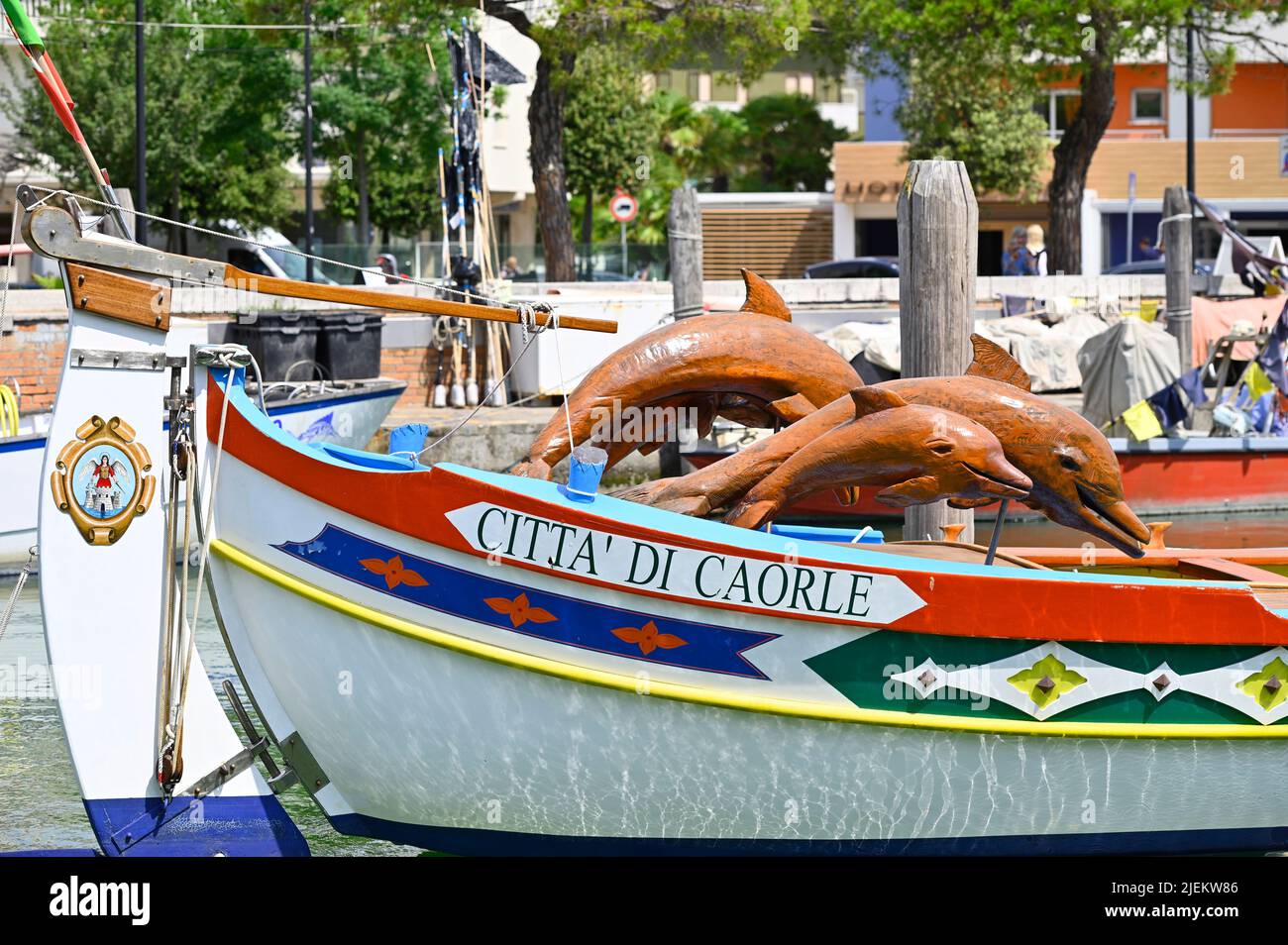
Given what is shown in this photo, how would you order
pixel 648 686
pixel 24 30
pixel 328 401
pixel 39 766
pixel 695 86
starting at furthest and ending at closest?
1. pixel 695 86
2. pixel 328 401
3. pixel 39 766
4. pixel 24 30
5. pixel 648 686

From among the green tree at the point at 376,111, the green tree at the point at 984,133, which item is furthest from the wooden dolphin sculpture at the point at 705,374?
the green tree at the point at 984,133

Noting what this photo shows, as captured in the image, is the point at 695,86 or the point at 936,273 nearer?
the point at 936,273

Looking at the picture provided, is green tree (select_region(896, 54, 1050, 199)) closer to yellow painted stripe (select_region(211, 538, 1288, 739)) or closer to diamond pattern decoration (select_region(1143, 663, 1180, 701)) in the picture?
diamond pattern decoration (select_region(1143, 663, 1180, 701))

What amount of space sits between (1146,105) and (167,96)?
2354 cm

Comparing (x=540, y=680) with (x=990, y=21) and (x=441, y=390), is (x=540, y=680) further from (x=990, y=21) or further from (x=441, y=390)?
(x=990, y=21)

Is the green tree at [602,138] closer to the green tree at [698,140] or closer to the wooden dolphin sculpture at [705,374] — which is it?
the green tree at [698,140]

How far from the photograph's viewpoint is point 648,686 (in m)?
5.32

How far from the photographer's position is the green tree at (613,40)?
24.8 meters

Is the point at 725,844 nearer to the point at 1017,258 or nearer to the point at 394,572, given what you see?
the point at 394,572

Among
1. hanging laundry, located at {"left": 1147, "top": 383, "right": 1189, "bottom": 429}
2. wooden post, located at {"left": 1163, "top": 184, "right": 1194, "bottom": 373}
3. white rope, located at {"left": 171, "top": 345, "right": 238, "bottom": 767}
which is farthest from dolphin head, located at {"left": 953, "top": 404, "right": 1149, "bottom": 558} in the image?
wooden post, located at {"left": 1163, "top": 184, "right": 1194, "bottom": 373}

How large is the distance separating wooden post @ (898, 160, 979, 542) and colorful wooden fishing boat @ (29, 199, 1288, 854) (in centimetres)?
248

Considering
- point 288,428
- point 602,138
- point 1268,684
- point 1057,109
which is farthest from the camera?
point 1057,109

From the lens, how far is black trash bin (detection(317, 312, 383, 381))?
17.4 metres

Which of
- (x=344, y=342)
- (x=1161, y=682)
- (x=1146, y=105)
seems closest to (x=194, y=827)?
(x=1161, y=682)
